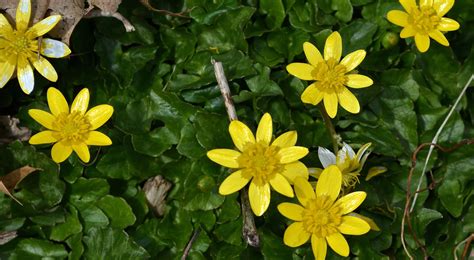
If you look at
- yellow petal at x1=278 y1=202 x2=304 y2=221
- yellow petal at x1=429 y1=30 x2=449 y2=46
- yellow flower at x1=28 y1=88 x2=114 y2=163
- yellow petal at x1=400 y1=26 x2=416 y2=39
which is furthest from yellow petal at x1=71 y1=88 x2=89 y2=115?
yellow petal at x1=429 y1=30 x2=449 y2=46

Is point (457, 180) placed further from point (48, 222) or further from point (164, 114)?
point (48, 222)

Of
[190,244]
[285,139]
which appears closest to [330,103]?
[285,139]

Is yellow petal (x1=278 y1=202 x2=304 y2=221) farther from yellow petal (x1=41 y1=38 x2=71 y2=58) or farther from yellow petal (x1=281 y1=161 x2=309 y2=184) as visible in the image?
yellow petal (x1=41 y1=38 x2=71 y2=58)

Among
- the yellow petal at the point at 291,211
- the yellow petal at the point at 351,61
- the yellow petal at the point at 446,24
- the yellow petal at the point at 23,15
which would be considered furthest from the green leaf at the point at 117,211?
the yellow petal at the point at 446,24

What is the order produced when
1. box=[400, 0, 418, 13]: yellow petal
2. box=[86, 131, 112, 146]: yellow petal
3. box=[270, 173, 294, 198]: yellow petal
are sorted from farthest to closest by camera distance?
box=[400, 0, 418, 13]: yellow petal → box=[86, 131, 112, 146]: yellow petal → box=[270, 173, 294, 198]: yellow petal

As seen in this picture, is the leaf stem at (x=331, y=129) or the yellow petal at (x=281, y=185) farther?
the leaf stem at (x=331, y=129)

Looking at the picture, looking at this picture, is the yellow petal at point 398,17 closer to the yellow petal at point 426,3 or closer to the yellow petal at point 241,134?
the yellow petal at point 426,3
